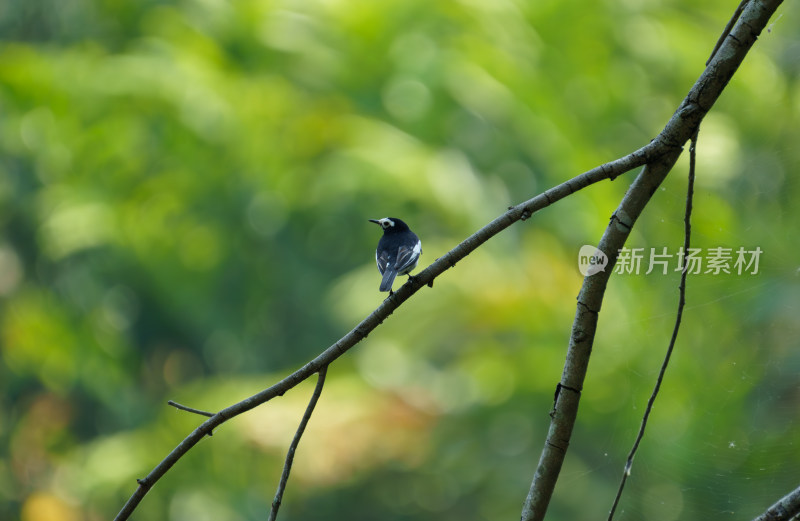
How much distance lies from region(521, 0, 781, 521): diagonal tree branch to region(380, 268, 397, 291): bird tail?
657 mm

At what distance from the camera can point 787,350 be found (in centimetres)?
277

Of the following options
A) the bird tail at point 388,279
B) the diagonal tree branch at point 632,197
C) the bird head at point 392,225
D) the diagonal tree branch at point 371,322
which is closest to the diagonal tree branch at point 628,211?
the diagonal tree branch at point 632,197

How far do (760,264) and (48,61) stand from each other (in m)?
7.23

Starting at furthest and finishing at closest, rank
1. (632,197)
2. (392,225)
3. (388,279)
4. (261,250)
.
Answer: (261,250) → (392,225) → (388,279) → (632,197)

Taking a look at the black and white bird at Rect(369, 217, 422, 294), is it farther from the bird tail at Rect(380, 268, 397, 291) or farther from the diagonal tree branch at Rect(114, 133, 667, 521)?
the diagonal tree branch at Rect(114, 133, 667, 521)

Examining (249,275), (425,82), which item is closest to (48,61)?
(249,275)

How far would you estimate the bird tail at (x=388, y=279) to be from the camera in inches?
80.0

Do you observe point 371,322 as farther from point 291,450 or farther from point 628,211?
point 628,211

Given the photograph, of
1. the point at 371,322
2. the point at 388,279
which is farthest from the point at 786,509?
the point at 388,279

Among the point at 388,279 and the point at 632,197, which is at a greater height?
the point at 388,279

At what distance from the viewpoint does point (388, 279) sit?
6.79 feet

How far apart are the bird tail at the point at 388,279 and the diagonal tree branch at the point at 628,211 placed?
0.66 m

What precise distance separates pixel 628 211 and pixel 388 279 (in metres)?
0.76

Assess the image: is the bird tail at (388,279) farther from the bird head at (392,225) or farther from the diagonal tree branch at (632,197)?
the diagonal tree branch at (632,197)
